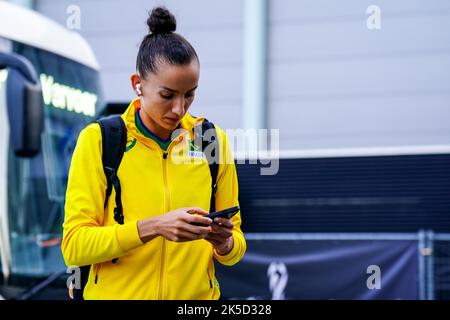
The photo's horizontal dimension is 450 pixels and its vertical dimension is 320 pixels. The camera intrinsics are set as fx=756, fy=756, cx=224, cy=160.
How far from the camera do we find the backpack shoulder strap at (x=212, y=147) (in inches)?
87.7

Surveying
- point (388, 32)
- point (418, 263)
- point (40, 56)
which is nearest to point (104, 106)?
point (40, 56)

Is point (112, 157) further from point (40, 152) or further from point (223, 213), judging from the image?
point (40, 152)

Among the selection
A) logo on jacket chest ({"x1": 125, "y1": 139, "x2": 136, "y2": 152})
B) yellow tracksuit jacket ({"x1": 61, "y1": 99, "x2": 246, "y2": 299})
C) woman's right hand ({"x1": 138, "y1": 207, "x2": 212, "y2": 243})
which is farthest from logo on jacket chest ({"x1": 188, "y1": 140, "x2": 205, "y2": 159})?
woman's right hand ({"x1": 138, "y1": 207, "x2": 212, "y2": 243})

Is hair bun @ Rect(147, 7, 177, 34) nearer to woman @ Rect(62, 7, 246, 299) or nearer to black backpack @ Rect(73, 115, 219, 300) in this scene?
woman @ Rect(62, 7, 246, 299)

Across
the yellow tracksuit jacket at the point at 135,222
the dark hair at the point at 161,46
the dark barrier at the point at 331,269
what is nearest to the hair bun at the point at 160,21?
the dark hair at the point at 161,46

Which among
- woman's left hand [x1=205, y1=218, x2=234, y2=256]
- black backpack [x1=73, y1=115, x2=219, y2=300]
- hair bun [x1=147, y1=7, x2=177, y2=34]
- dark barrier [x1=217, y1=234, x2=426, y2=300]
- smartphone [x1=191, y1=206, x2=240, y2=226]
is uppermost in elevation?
hair bun [x1=147, y1=7, x2=177, y2=34]

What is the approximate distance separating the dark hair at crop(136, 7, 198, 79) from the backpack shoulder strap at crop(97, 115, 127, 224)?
0.56ft

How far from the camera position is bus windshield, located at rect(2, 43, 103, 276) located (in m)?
5.69

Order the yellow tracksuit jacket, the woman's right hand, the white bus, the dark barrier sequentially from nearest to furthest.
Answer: the woman's right hand
the yellow tracksuit jacket
the white bus
the dark barrier

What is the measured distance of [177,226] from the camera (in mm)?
1921

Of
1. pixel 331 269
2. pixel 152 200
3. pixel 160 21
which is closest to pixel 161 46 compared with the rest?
pixel 160 21

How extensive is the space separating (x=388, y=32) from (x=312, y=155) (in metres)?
4.45

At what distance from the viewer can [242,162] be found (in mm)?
7105

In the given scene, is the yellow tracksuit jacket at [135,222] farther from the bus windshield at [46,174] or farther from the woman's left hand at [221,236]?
the bus windshield at [46,174]
